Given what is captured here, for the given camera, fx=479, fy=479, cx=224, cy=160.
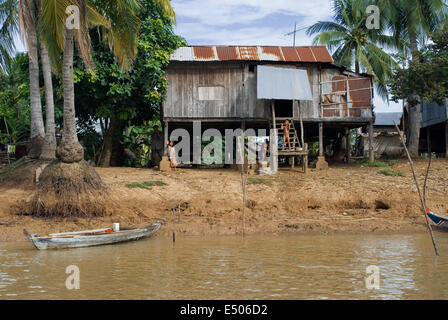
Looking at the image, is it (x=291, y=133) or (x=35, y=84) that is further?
(x=291, y=133)

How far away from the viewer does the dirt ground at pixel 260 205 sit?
1352cm

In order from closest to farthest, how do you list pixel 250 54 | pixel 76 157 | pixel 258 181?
pixel 76 157
pixel 258 181
pixel 250 54

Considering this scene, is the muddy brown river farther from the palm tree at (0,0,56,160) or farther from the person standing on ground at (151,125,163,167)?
the person standing on ground at (151,125,163,167)

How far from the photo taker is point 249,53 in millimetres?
19234

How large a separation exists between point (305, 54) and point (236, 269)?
12.6m

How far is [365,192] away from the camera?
49.5ft

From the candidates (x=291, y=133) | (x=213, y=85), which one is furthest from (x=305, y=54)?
(x=213, y=85)

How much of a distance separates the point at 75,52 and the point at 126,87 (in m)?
2.18

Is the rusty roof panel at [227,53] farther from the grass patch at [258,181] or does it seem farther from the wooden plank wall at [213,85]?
the grass patch at [258,181]

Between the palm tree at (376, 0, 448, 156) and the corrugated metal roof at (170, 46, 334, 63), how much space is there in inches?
161

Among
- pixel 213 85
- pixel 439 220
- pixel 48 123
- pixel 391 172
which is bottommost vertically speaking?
pixel 439 220

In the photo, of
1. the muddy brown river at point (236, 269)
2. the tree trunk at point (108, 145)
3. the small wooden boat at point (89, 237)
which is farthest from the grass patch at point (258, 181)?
the tree trunk at point (108, 145)

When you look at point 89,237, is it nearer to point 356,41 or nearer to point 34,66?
point 34,66
